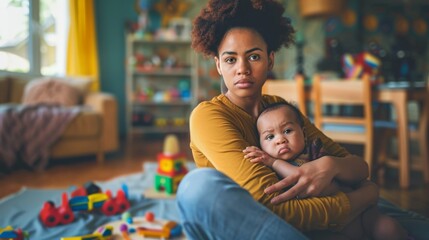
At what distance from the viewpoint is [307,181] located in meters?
0.75

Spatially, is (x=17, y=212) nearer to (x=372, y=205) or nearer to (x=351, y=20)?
(x=372, y=205)

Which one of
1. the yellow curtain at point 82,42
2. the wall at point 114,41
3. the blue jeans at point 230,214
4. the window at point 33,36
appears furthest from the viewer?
the wall at point 114,41

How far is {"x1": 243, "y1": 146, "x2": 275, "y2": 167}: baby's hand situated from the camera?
76 centimetres

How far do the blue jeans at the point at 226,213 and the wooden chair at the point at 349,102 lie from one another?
5.75 ft

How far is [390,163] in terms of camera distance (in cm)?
255

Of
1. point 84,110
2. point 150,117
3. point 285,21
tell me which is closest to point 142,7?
point 150,117

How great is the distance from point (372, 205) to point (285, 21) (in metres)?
0.49

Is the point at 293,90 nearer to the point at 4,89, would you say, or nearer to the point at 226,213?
the point at 226,213

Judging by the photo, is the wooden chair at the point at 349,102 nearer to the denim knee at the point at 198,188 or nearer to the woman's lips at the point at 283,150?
the woman's lips at the point at 283,150

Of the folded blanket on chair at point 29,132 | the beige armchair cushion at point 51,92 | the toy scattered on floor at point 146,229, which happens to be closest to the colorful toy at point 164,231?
the toy scattered on floor at point 146,229

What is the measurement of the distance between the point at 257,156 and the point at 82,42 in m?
4.01

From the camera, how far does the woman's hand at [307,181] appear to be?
2.39ft

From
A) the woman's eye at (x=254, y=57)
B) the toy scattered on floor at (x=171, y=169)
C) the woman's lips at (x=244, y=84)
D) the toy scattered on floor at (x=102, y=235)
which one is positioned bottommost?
the toy scattered on floor at (x=102, y=235)

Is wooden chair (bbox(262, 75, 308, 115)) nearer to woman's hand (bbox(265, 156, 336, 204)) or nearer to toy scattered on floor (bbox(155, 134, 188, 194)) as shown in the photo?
toy scattered on floor (bbox(155, 134, 188, 194))
